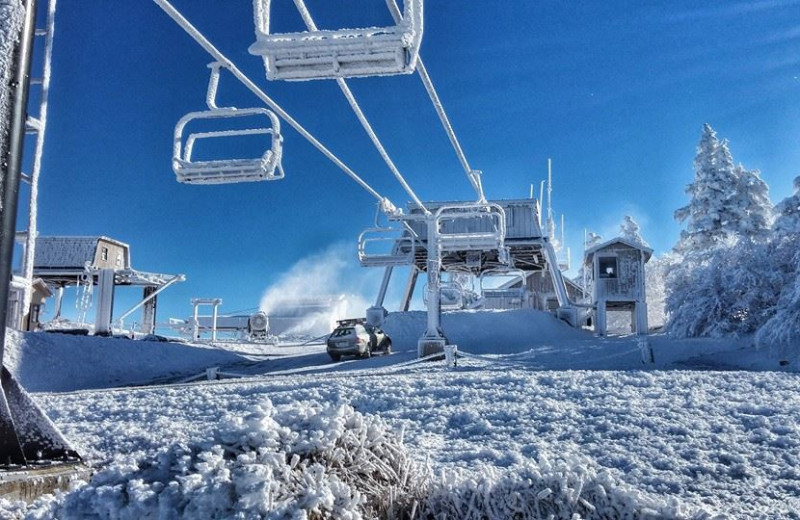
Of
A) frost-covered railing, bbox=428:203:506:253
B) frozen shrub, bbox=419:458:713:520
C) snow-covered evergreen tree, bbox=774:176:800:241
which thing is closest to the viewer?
frozen shrub, bbox=419:458:713:520

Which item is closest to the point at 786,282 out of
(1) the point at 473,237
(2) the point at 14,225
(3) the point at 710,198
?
(1) the point at 473,237

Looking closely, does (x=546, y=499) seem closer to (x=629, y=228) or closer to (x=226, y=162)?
(x=226, y=162)

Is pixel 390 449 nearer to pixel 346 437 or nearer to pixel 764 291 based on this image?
pixel 346 437

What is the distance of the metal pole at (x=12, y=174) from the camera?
4.79 metres

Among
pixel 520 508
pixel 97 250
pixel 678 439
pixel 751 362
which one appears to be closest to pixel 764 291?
pixel 751 362

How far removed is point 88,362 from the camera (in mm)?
20828

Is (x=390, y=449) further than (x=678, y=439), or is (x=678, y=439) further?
(x=678, y=439)

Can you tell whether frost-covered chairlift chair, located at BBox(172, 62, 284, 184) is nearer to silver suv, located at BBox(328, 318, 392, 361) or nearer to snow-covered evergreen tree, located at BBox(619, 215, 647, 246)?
silver suv, located at BBox(328, 318, 392, 361)

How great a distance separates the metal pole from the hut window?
30934 mm

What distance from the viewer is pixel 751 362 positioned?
61.4ft

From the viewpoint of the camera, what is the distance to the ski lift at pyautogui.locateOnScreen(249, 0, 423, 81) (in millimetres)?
4891

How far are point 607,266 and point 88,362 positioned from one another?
25.0m

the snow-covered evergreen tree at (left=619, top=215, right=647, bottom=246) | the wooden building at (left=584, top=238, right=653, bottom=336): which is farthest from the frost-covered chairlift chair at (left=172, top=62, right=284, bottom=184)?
the snow-covered evergreen tree at (left=619, top=215, right=647, bottom=246)

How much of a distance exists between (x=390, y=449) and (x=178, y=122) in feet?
20.6
